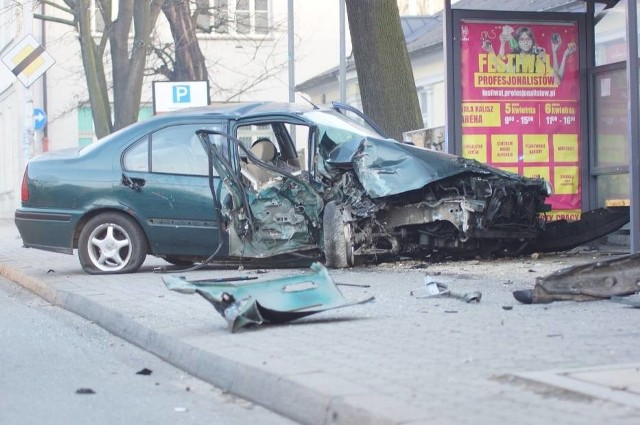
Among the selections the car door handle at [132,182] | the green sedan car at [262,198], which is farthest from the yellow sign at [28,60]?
the car door handle at [132,182]

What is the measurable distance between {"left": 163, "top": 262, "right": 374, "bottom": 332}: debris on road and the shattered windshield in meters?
3.83

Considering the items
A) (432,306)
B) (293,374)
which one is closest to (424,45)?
(432,306)

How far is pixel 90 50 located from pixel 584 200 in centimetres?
1575

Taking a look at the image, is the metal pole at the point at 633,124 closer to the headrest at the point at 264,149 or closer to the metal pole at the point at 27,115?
the headrest at the point at 264,149

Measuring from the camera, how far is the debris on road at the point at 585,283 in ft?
27.2

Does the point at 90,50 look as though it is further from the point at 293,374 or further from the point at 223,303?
the point at 293,374

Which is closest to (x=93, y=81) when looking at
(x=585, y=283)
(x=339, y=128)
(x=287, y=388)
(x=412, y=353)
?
(x=339, y=128)

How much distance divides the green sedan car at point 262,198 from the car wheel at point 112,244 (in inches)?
0.5

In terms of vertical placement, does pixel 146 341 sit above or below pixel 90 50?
below

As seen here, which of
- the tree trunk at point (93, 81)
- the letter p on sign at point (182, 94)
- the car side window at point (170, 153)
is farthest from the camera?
the tree trunk at point (93, 81)

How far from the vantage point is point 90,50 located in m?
26.1

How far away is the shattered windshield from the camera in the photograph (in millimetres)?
11750

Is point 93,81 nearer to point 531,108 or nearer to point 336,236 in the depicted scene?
point 531,108

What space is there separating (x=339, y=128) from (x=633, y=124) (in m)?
2.94
